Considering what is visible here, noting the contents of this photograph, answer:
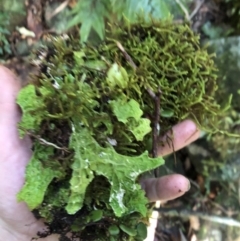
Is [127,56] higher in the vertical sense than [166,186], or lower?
higher

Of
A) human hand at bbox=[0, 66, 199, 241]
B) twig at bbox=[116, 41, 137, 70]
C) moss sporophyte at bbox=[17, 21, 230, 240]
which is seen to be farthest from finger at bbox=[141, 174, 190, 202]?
twig at bbox=[116, 41, 137, 70]

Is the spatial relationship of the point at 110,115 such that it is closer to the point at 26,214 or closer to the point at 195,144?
the point at 26,214

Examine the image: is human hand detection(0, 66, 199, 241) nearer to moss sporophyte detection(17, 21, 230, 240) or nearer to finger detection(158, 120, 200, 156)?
finger detection(158, 120, 200, 156)

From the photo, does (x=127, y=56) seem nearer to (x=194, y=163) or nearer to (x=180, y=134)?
(x=180, y=134)

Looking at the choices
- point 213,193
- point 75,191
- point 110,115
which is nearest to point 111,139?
point 110,115

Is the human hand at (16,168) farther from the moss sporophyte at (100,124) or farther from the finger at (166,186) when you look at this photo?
the moss sporophyte at (100,124)

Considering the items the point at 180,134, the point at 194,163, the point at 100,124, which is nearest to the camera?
the point at 100,124

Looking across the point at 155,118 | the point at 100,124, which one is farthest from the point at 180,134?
the point at 100,124
